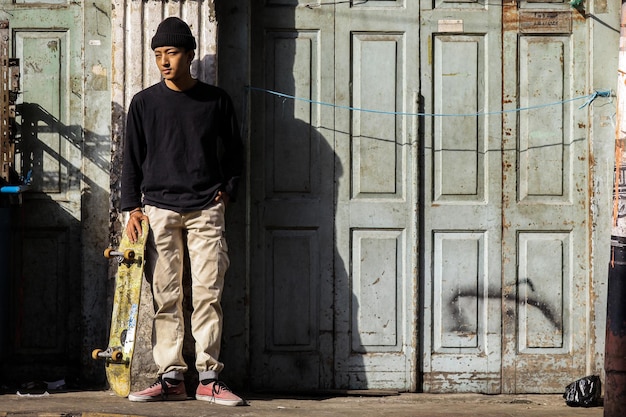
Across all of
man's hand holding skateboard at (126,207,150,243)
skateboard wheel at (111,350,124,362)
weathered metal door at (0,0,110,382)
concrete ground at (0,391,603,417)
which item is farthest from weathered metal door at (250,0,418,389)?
weathered metal door at (0,0,110,382)

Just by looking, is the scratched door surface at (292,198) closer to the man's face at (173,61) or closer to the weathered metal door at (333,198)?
the weathered metal door at (333,198)

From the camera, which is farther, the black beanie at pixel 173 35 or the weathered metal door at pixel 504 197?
the weathered metal door at pixel 504 197

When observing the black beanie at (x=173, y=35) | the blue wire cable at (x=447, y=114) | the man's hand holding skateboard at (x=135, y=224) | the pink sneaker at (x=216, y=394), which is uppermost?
the black beanie at (x=173, y=35)

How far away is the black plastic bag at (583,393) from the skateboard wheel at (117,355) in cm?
293

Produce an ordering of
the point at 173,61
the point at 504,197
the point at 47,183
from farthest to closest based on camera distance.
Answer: the point at 504,197 < the point at 47,183 < the point at 173,61

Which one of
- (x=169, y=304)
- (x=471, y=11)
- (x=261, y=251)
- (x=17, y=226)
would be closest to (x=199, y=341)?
(x=169, y=304)

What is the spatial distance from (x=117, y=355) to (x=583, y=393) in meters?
3.04

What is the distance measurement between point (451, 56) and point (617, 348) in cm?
232

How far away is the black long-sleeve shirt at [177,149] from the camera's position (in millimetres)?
6469

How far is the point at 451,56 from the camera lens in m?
7.11

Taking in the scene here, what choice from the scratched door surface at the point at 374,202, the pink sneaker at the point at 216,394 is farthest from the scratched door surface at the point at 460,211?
the pink sneaker at the point at 216,394

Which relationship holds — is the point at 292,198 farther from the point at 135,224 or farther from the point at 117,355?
the point at 117,355

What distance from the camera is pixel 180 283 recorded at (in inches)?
258

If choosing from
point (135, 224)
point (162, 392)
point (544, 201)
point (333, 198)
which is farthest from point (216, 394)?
point (544, 201)
